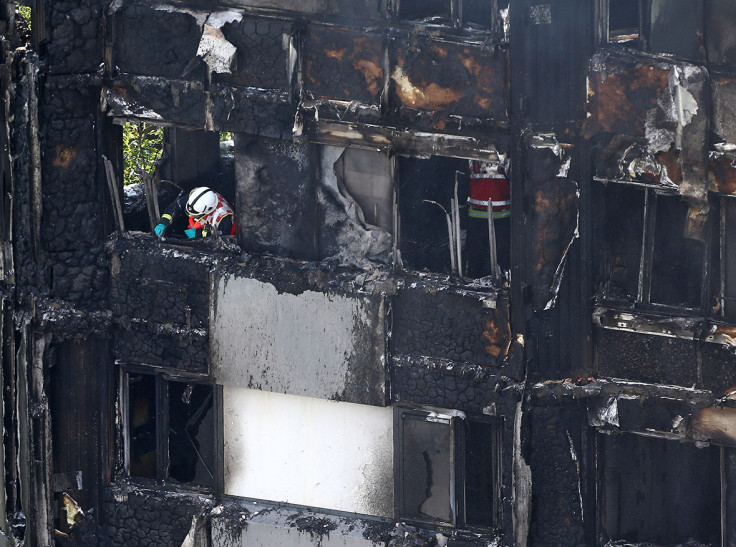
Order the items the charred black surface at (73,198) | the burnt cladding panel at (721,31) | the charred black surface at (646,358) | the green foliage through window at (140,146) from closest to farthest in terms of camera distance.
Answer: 1. the burnt cladding panel at (721,31)
2. the charred black surface at (646,358)
3. the charred black surface at (73,198)
4. the green foliage through window at (140,146)

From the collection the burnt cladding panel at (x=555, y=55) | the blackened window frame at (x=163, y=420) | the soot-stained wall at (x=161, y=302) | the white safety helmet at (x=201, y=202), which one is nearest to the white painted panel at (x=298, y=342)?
the soot-stained wall at (x=161, y=302)

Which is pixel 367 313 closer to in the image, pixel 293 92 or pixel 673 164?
pixel 293 92

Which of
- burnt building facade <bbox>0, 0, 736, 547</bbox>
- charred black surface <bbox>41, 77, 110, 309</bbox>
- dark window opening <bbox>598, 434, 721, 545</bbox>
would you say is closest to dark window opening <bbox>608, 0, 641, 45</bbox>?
burnt building facade <bbox>0, 0, 736, 547</bbox>

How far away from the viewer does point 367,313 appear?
11.8 metres

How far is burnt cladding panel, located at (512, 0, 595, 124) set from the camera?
10.5 metres

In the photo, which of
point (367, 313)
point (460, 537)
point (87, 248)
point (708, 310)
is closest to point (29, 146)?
point (87, 248)

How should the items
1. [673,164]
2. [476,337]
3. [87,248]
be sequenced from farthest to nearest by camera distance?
[87,248], [476,337], [673,164]

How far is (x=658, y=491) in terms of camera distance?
1161cm

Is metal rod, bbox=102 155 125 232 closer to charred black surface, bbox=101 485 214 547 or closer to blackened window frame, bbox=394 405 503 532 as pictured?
charred black surface, bbox=101 485 214 547

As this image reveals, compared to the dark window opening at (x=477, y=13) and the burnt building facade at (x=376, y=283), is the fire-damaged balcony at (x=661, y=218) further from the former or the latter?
the dark window opening at (x=477, y=13)

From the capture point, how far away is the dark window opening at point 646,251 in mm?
10961

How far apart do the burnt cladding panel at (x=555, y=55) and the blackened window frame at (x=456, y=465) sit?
3.04m

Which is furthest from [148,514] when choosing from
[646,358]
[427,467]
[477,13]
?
[477,13]

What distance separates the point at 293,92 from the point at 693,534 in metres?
5.72
